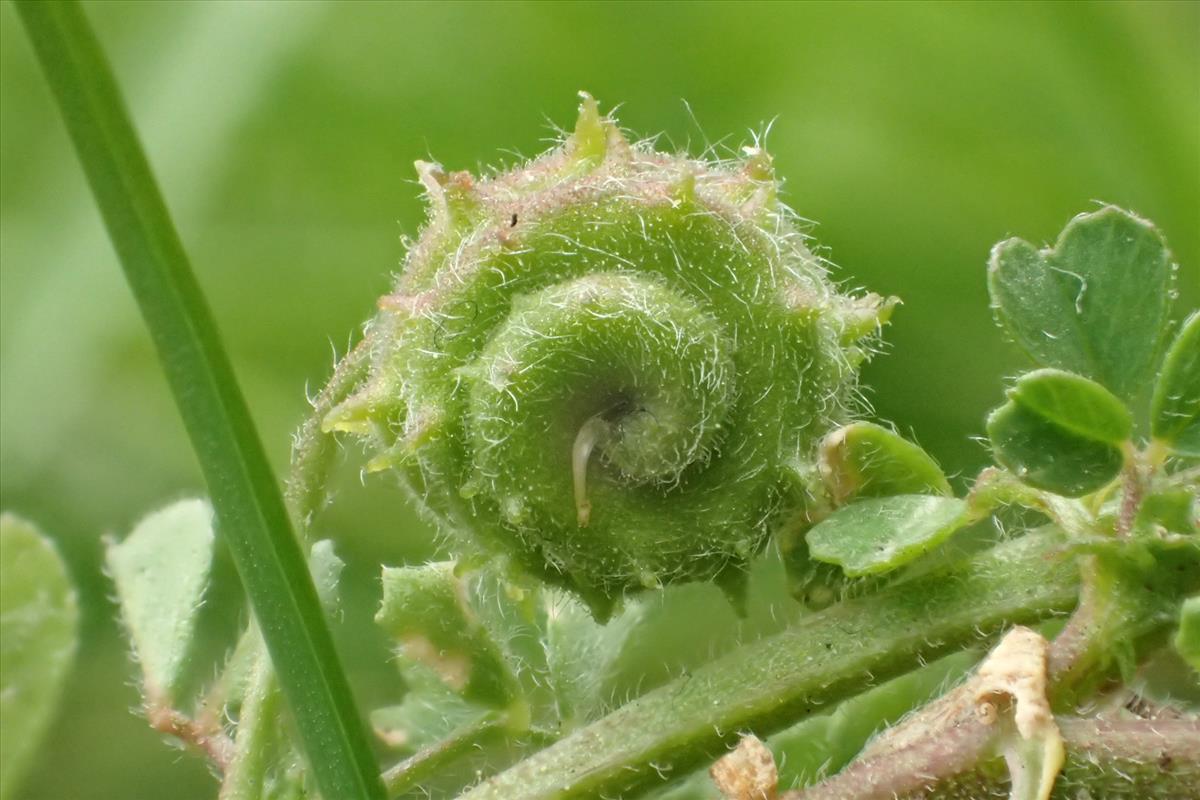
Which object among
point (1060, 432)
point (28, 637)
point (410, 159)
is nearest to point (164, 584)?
point (28, 637)

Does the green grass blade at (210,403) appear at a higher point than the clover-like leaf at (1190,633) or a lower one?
higher

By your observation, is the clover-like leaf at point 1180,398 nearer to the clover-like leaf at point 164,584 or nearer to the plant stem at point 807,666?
the plant stem at point 807,666

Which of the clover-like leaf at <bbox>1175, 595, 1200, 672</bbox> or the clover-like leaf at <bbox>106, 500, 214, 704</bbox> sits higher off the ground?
the clover-like leaf at <bbox>106, 500, 214, 704</bbox>

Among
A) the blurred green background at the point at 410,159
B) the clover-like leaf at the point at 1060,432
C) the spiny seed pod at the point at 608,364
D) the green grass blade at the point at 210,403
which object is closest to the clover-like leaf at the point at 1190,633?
the clover-like leaf at the point at 1060,432

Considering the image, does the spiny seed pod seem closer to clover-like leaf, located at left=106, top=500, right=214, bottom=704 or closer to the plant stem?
the plant stem

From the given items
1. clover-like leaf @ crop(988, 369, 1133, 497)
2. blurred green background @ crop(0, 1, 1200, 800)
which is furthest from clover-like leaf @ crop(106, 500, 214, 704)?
clover-like leaf @ crop(988, 369, 1133, 497)

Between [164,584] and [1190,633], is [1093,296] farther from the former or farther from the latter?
[164,584]
